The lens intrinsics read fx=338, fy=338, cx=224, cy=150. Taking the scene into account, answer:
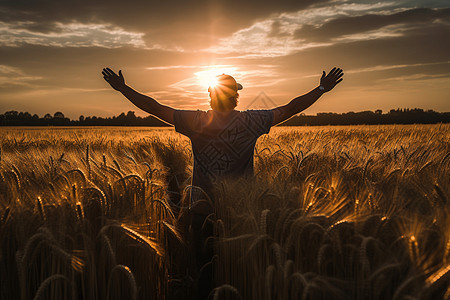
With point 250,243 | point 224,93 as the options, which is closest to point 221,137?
point 224,93

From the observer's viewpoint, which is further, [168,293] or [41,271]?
[168,293]

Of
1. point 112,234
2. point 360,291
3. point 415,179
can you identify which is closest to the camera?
point 360,291

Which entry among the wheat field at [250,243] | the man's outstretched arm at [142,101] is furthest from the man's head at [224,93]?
the wheat field at [250,243]

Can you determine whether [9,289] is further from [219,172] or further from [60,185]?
[219,172]

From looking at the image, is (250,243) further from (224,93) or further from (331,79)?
(331,79)

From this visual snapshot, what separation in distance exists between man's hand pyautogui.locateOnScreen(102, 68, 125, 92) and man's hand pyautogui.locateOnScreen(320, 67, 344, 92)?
71.3 inches

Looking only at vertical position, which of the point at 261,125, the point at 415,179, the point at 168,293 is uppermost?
the point at 261,125

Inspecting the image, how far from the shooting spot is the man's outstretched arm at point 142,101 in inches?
114

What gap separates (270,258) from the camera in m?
1.71

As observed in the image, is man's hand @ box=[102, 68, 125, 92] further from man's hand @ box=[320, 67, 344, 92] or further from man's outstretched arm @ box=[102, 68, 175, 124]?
man's hand @ box=[320, 67, 344, 92]

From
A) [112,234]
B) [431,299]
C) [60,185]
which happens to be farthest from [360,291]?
[60,185]

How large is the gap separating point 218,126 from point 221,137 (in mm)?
108

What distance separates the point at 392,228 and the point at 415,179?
98 centimetres

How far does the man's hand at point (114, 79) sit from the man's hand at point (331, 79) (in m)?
1.81
